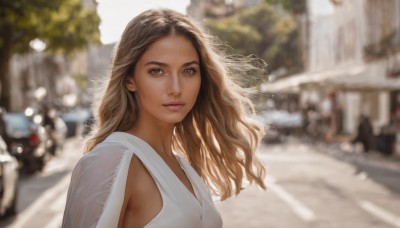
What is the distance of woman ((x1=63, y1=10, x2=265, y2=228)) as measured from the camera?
2.52 metres

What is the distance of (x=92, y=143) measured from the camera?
2.90 meters

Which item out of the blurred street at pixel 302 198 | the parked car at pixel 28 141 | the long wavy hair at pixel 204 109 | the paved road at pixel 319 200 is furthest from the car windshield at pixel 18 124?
the long wavy hair at pixel 204 109

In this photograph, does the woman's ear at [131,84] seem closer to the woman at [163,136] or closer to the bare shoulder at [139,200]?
the woman at [163,136]

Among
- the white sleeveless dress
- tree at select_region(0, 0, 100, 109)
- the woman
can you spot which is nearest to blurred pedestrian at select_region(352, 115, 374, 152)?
tree at select_region(0, 0, 100, 109)

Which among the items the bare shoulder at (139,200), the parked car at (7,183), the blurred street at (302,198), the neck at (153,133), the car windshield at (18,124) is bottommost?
the blurred street at (302,198)

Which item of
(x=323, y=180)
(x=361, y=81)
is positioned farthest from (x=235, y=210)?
(x=361, y=81)

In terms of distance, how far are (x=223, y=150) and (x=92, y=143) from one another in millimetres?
692

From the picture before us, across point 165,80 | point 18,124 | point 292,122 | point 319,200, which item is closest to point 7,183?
point 319,200

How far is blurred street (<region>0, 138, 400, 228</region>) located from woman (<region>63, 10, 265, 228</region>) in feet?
26.1

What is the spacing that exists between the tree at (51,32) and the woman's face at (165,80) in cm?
2229

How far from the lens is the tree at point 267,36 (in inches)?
3029

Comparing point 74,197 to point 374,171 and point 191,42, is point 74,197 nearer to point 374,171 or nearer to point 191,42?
point 191,42

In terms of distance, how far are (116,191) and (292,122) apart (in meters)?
45.2

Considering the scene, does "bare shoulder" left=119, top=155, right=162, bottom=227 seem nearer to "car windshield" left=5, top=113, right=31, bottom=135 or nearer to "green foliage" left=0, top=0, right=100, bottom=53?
"car windshield" left=5, top=113, right=31, bottom=135
